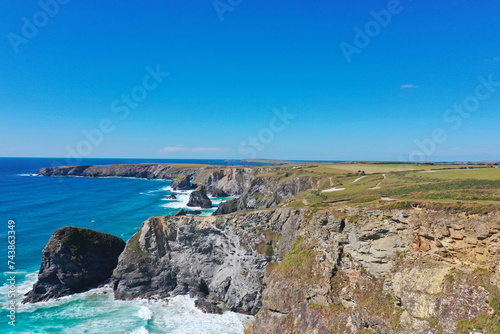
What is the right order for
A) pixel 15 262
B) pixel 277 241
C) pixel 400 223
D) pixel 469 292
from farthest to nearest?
pixel 15 262 → pixel 277 241 → pixel 400 223 → pixel 469 292

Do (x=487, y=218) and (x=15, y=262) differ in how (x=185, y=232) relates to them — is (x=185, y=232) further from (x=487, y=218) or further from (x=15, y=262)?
(x=487, y=218)

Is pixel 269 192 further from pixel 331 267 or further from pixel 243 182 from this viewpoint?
pixel 331 267

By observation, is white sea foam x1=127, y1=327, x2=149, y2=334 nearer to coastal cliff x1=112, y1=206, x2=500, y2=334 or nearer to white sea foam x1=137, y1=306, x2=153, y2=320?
white sea foam x1=137, y1=306, x2=153, y2=320

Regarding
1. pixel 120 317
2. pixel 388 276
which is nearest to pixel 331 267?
pixel 388 276

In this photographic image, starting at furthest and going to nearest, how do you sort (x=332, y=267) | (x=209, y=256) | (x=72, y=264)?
1. (x=72, y=264)
2. (x=209, y=256)
3. (x=332, y=267)

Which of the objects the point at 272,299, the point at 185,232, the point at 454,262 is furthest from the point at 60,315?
the point at 454,262

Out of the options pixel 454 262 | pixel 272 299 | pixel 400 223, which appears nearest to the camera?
pixel 454 262
